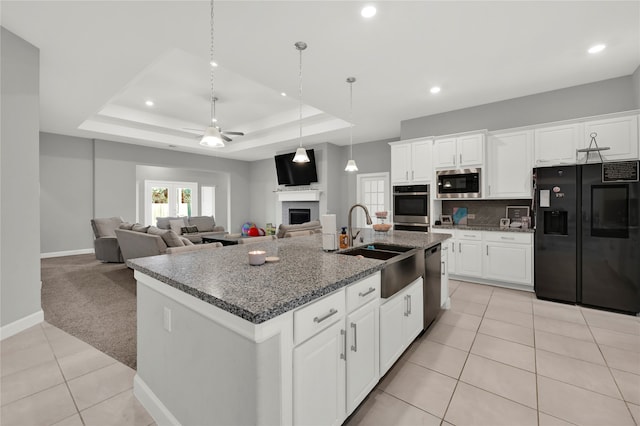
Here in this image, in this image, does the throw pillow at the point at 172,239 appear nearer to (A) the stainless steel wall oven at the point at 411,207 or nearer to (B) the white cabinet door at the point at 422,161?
(A) the stainless steel wall oven at the point at 411,207

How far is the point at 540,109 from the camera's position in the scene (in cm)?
413

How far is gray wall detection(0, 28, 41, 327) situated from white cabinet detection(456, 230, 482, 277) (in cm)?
545

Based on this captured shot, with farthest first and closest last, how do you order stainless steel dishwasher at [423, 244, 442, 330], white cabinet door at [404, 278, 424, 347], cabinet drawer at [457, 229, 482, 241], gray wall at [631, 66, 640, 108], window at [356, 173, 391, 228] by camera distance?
window at [356, 173, 391, 228] < cabinet drawer at [457, 229, 482, 241] < gray wall at [631, 66, 640, 108] < stainless steel dishwasher at [423, 244, 442, 330] < white cabinet door at [404, 278, 424, 347]

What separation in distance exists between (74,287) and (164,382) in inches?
148

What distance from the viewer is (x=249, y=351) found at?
1.02m

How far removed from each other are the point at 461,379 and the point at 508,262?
265 cm

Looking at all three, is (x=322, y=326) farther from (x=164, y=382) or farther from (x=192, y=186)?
(x=192, y=186)

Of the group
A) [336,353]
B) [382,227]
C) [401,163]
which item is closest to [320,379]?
[336,353]

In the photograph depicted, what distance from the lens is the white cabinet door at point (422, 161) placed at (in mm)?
4719

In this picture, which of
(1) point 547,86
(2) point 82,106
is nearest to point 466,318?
(1) point 547,86

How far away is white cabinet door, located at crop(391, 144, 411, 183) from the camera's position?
496 cm

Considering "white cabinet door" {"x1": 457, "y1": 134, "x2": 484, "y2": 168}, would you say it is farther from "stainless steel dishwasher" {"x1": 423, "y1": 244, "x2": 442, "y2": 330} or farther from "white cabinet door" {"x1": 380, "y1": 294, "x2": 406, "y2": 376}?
"white cabinet door" {"x1": 380, "y1": 294, "x2": 406, "y2": 376}

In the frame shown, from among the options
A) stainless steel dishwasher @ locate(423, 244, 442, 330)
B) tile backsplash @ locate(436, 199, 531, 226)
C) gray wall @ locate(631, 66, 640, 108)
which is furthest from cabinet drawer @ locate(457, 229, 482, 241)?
gray wall @ locate(631, 66, 640, 108)

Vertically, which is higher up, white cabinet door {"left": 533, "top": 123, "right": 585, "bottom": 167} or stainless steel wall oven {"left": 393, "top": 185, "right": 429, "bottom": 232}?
white cabinet door {"left": 533, "top": 123, "right": 585, "bottom": 167}
